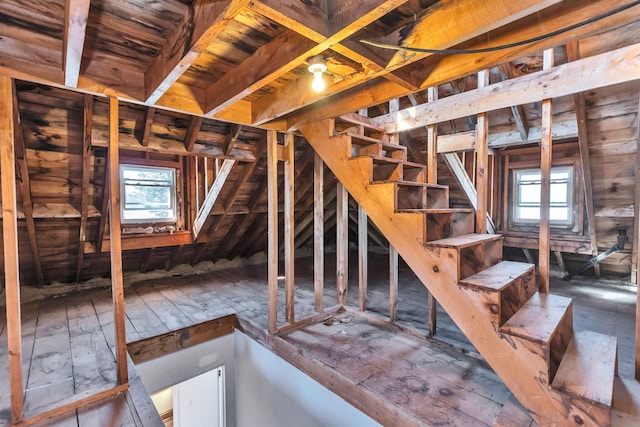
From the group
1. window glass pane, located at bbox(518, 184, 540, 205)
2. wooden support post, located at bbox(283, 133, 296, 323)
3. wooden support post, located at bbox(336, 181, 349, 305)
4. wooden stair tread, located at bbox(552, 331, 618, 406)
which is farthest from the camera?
window glass pane, located at bbox(518, 184, 540, 205)

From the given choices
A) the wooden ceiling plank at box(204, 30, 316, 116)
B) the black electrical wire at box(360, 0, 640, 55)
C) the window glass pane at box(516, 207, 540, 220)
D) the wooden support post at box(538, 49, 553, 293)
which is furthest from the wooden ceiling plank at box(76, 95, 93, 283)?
the window glass pane at box(516, 207, 540, 220)

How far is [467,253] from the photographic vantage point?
5.50 feet

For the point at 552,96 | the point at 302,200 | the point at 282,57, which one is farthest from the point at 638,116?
the point at 302,200

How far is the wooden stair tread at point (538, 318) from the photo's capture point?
1.31m

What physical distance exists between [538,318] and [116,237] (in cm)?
236

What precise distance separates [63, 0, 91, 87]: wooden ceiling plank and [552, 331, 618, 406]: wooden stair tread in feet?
7.49

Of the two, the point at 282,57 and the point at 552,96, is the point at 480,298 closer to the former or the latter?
the point at 552,96

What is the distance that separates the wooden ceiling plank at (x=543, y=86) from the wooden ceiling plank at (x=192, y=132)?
1767 mm

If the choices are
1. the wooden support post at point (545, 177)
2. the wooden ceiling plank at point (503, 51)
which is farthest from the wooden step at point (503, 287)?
the wooden ceiling plank at point (503, 51)

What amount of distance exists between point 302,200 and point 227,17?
359 centimetres

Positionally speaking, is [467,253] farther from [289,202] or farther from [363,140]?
[289,202]

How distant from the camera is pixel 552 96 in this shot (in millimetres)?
1766

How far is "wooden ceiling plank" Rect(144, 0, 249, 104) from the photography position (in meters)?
0.98

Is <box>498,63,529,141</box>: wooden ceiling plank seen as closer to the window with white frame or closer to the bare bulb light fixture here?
the window with white frame
